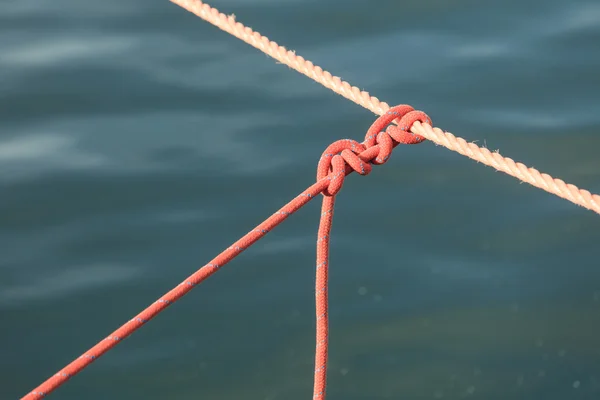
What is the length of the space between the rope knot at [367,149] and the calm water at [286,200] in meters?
0.86

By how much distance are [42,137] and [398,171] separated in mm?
1115

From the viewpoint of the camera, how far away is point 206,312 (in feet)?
7.42

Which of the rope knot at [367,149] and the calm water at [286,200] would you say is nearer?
the rope knot at [367,149]

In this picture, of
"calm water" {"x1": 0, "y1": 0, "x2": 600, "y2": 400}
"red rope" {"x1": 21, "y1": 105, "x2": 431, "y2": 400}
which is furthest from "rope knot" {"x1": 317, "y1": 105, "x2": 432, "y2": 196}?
"calm water" {"x1": 0, "y1": 0, "x2": 600, "y2": 400}

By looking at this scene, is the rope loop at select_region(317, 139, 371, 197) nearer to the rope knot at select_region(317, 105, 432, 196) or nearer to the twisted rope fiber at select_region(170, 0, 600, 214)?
the rope knot at select_region(317, 105, 432, 196)

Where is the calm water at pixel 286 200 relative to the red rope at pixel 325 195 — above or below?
above

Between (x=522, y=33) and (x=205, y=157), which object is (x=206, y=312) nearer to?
(x=205, y=157)

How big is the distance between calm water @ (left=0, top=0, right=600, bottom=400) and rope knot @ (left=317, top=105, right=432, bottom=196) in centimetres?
86

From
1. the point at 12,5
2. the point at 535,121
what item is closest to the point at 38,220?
A: the point at 12,5

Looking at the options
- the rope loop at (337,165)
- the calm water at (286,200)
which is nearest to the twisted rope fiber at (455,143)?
the rope loop at (337,165)

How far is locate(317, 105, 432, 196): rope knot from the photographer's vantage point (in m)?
1.39

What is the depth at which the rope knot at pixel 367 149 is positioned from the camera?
1390 mm

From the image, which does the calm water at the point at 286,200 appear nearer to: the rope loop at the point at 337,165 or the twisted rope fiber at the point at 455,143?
the twisted rope fiber at the point at 455,143

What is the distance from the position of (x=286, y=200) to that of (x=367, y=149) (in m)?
1.16
